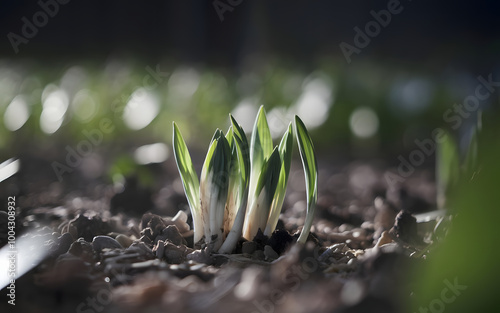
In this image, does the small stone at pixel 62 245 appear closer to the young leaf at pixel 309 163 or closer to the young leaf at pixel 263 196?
the young leaf at pixel 263 196

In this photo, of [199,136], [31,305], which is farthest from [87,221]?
[199,136]

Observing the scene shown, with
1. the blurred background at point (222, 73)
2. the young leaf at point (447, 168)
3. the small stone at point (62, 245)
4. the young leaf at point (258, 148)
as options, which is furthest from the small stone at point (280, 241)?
the blurred background at point (222, 73)

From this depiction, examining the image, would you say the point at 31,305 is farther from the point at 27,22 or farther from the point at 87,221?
the point at 27,22

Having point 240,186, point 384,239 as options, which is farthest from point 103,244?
point 384,239

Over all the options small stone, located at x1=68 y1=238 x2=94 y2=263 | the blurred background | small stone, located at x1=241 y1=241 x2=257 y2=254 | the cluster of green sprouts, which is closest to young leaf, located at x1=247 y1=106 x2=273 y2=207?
the cluster of green sprouts

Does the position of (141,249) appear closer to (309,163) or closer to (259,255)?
(259,255)

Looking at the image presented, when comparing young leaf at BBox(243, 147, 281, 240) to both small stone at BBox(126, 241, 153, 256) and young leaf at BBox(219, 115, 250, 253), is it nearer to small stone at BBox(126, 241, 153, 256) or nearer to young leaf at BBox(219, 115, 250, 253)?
young leaf at BBox(219, 115, 250, 253)
